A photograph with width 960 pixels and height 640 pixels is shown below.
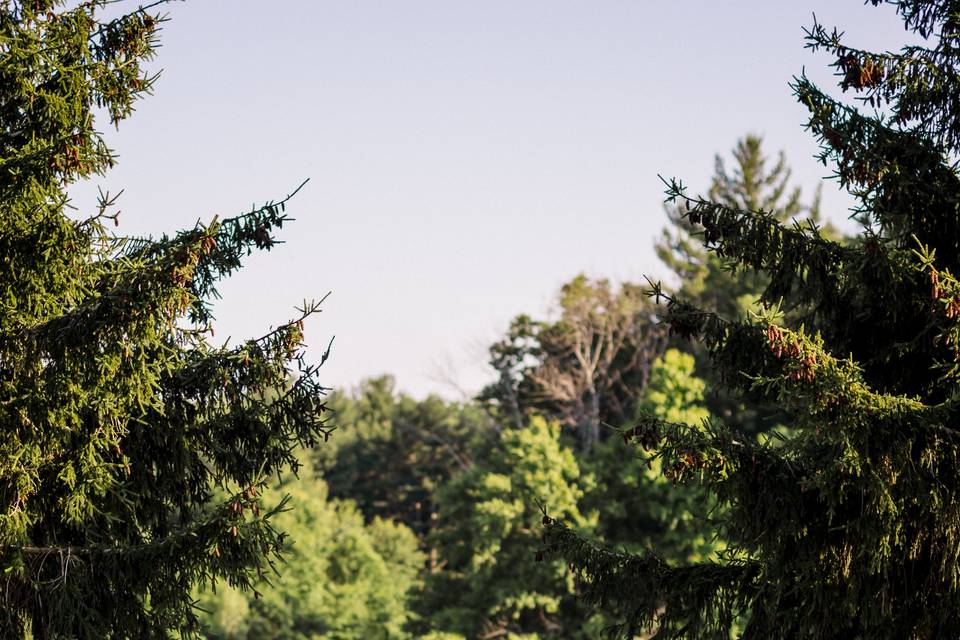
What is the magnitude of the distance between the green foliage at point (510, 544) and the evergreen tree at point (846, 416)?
82.8 feet

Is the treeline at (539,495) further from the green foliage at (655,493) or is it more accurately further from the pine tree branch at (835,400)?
the pine tree branch at (835,400)

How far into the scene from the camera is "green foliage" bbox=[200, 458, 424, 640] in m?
42.7

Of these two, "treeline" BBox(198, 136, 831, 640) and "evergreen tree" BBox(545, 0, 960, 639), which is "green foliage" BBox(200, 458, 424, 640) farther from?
"evergreen tree" BBox(545, 0, 960, 639)

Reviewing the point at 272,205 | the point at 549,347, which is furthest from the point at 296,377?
the point at 549,347

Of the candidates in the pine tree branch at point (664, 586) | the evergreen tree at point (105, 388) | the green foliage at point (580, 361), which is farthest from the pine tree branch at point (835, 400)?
the green foliage at point (580, 361)

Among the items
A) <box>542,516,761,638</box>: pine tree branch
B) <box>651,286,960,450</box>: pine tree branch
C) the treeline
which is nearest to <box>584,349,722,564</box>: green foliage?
the treeline

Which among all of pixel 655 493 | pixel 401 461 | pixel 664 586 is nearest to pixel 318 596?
pixel 655 493

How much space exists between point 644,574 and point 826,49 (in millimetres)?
4031

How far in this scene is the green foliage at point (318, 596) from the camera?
42656 millimetres

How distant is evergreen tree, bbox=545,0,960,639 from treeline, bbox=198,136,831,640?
611 inches

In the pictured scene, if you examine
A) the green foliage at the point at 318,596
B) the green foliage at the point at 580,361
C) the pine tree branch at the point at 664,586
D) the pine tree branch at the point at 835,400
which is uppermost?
the green foliage at the point at 580,361

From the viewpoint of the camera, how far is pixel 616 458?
36000 millimetres

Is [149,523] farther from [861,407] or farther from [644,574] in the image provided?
[861,407]

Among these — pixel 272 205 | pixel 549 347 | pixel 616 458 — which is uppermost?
pixel 549 347
